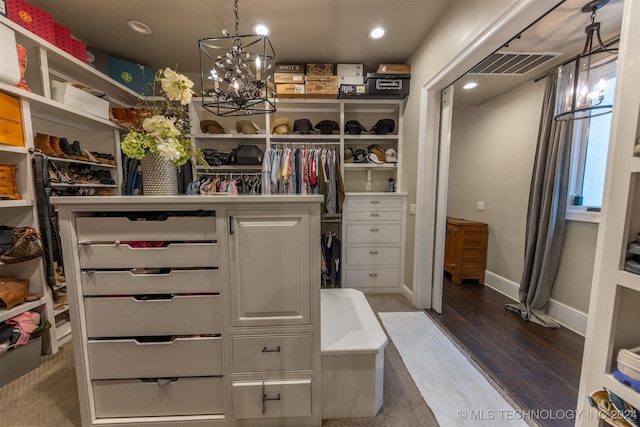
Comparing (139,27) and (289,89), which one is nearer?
(139,27)

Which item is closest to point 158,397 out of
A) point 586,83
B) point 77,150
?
point 77,150

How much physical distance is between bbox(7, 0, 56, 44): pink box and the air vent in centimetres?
342

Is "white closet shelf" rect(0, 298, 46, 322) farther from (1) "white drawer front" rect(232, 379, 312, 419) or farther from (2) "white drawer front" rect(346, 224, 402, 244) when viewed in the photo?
(2) "white drawer front" rect(346, 224, 402, 244)

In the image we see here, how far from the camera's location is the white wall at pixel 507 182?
2.14m

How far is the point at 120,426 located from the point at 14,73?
2224mm

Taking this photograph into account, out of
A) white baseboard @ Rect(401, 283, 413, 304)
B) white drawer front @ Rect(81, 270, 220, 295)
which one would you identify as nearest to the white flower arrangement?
white drawer front @ Rect(81, 270, 220, 295)

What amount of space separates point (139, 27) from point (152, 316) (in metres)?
2.67

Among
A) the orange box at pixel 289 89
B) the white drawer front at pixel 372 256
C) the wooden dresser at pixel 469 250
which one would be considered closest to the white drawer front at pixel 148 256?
the white drawer front at pixel 372 256

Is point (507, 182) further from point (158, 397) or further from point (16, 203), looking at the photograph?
point (16, 203)

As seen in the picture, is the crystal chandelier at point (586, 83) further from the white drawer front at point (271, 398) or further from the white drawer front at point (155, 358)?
the white drawer front at point (155, 358)

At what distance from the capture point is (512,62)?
2.23 meters

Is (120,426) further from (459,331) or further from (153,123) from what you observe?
(459,331)

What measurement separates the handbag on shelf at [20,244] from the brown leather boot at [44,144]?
24.9 inches

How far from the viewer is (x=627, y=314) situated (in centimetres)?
85
